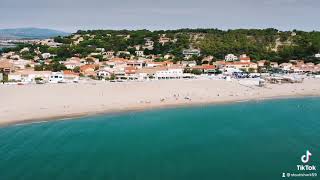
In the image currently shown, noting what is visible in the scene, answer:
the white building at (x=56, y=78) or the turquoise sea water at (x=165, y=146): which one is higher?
the white building at (x=56, y=78)

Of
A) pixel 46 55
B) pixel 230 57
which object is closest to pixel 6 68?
pixel 46 55

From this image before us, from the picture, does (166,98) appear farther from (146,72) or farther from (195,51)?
(195,51)

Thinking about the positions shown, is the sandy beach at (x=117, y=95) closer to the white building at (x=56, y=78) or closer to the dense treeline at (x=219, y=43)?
the white building at (x=56, y=78)

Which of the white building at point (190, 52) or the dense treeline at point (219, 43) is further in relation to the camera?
the white building at point (190, 52)

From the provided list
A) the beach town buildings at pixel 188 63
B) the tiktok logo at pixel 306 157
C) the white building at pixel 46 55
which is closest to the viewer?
the tiktok logo at pixel 306 157

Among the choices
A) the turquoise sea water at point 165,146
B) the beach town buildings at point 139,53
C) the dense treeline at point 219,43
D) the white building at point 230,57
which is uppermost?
the dense treeline at point 219,43

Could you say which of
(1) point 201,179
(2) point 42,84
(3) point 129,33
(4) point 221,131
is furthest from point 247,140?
(3) point 129,33

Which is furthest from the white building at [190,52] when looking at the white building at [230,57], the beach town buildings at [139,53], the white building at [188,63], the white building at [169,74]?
the white building at [169,74]
